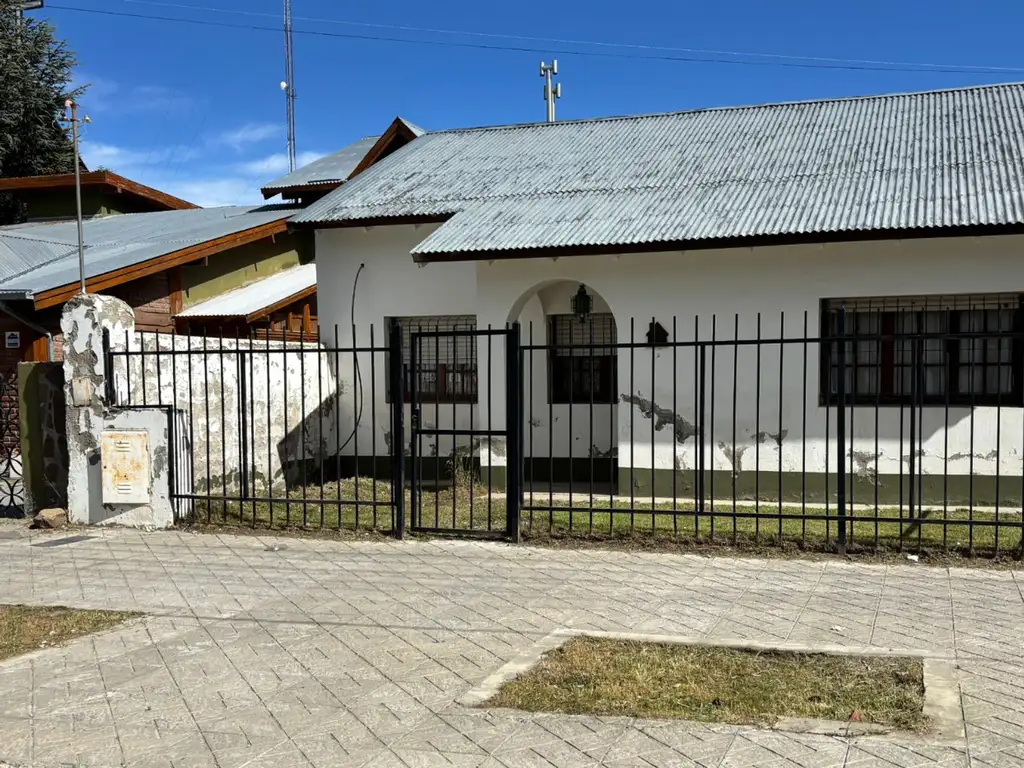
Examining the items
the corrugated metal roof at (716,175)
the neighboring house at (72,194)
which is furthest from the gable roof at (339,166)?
the neighboring house at (72,194)

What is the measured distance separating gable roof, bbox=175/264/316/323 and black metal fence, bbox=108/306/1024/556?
2.69 metres

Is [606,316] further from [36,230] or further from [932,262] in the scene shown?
[36,230]

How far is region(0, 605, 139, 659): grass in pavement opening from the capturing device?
5.59m

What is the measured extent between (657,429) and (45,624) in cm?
716

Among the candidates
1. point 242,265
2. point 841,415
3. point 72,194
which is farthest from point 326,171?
point 841,415

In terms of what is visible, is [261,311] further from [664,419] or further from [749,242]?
[749,242]

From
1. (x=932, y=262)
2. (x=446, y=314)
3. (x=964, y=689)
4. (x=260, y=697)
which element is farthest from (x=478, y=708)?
(x=446, y=314)

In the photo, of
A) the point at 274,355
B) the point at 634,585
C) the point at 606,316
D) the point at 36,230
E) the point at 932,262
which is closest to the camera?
the point at 634,585

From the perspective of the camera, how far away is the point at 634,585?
6766 mm

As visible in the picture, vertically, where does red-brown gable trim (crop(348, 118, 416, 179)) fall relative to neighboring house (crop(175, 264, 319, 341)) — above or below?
above

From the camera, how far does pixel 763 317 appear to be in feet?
35.2

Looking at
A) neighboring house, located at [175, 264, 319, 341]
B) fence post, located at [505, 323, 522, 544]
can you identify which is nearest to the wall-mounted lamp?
fence post, located at [505, 323, 522, 544]

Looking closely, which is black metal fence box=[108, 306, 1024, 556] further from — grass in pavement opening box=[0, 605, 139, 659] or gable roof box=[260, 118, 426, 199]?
gable roof box=[260, 118, 426, 199]

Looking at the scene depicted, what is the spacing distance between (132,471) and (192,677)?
483 cm
